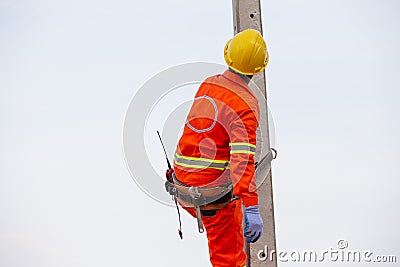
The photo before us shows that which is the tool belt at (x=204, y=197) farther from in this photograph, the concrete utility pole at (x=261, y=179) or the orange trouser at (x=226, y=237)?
the concrete utility pole at (x=261, y=179)

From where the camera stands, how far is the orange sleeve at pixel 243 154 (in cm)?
210

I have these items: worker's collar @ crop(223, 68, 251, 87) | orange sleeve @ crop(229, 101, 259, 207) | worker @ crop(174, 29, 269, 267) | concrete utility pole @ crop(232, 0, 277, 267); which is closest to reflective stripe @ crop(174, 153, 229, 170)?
worker @ crop(174, 29, 269, 267)

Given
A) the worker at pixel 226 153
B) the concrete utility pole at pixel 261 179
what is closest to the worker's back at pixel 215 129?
the worker at pixel 226 153

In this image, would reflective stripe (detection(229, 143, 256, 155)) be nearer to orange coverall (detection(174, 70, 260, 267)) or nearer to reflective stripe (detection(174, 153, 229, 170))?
orange coverall (detection(174, 70, 260, 267))

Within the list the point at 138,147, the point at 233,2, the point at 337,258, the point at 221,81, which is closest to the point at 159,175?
the point at 138,147

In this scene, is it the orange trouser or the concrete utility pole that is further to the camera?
the concrete utility pole

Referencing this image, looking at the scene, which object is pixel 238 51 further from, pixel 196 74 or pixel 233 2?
pixel 233 2

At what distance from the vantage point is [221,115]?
2.19m

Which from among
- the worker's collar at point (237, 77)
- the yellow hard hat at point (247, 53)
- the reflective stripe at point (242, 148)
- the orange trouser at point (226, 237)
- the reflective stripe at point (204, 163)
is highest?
the yellow hard hat at point (247, 53)

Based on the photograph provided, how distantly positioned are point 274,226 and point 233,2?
980 mm

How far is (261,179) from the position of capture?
263 cm

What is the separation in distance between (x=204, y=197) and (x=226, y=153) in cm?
18

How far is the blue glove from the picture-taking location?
2123mm

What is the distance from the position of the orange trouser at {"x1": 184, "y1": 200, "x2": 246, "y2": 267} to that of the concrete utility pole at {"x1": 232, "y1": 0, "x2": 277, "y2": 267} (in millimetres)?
339
